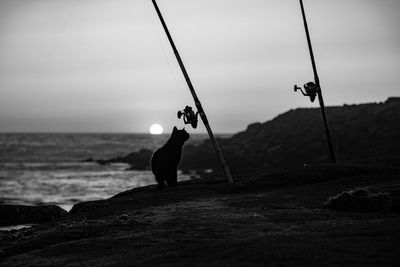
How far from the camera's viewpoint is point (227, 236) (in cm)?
810

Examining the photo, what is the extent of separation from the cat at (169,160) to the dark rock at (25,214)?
13.1 ft

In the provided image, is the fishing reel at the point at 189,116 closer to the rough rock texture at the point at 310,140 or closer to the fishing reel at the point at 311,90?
the fishing reel at the point at 311,90

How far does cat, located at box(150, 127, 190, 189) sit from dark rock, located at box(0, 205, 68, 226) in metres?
4.01

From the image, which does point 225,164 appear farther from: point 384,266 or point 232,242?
point 384,266

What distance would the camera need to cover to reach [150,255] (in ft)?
24.1

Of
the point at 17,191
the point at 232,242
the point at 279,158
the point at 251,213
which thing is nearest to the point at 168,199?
the point at 251,213

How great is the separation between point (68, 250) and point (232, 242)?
8.85 feet

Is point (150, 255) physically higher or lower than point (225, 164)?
lower

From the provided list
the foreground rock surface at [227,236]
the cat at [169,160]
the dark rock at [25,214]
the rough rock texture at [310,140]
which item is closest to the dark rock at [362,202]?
the foreground rock surface at [227,236]

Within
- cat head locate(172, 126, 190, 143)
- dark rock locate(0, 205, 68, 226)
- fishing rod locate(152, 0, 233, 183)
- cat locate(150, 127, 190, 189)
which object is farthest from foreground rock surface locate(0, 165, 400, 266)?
dark rock locate(0, 205, 68, 226)

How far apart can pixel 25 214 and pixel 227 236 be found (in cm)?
1241

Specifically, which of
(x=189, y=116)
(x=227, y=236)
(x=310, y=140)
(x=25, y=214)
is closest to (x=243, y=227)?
(x=227, y=236)

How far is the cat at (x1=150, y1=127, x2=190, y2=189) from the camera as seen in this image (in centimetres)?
1722

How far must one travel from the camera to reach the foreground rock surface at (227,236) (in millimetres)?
6922
